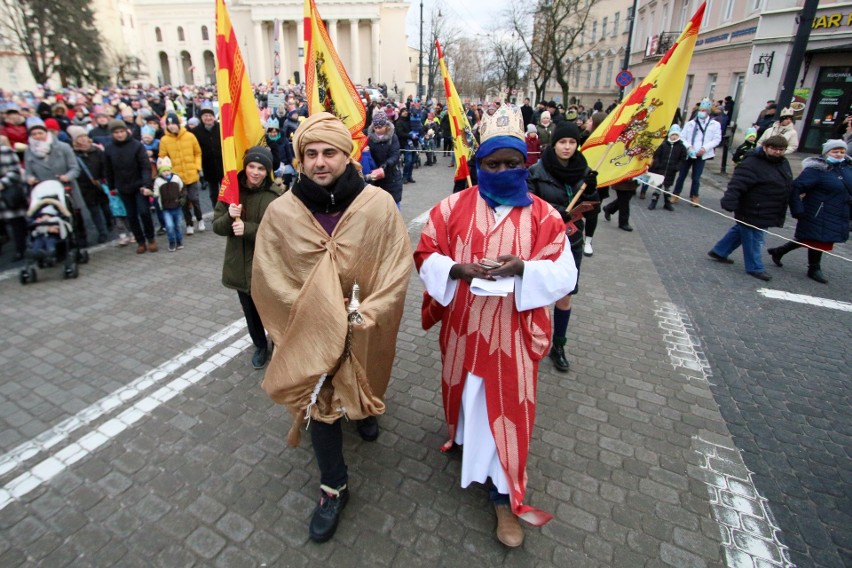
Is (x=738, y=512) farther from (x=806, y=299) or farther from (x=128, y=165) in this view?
(x=128, y=165)

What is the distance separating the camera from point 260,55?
75250 mm

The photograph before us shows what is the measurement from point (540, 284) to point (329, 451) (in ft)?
4.82

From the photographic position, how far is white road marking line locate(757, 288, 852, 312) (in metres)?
5.99

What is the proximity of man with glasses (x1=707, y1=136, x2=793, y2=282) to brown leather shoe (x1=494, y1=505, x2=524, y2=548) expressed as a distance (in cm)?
611

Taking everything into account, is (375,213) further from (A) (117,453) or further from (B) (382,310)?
(A) (117,453)

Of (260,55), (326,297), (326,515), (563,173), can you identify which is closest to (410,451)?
(326,515)

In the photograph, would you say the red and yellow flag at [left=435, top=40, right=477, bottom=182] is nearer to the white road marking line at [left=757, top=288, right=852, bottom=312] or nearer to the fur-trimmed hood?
the white road marking line at [left=757, top=288, right=852, bottom=312]

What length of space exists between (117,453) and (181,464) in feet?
1.68

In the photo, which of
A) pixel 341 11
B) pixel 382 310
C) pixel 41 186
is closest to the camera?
pixel 382 310

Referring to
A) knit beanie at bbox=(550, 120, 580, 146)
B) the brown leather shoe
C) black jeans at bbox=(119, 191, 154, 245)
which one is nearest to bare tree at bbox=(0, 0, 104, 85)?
black jeans at bbox=(119, 191, 154, 245)

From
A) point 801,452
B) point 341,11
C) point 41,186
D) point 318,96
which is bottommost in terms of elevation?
point 801,452

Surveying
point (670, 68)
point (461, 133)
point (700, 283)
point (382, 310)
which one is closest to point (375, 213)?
point (382, 310)

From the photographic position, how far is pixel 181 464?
3.17m

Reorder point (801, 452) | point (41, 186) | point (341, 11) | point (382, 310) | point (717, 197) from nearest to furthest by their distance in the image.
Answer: point (382, 310) → point (801, 452) → point (41, 186) → point (717, 197) → point (341, 11)
